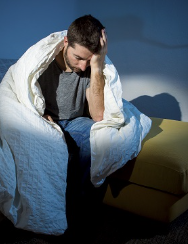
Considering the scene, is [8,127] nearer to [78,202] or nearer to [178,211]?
[78,202]

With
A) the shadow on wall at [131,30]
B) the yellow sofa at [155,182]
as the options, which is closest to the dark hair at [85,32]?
the yellow sofa at [155,182]

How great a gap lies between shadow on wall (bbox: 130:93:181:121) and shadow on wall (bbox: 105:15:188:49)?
390 mm

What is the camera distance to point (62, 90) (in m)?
1.49

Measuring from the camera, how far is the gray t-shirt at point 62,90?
1472mm

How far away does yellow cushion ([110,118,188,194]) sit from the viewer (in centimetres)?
122

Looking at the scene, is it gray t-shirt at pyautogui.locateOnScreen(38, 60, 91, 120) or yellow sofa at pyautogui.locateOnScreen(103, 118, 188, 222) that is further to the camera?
gray t-shirt at pyautogui.locateOnScreen(38, 60, 91, 120)

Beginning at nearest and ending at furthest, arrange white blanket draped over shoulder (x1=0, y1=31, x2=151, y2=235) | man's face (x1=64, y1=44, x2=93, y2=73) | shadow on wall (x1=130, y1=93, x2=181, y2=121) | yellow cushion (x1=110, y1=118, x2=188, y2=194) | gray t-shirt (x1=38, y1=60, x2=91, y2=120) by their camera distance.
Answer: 1. white blanket draped over shoulder (x1=0, y1=31, x2=151, y2=235)
2. yellow cushion (x1=110, y1=118, x2=188, y2=194)
3. man's face (x1=64, y1=44, x2=93, y2=73)
4. gray t-shirt (x1=38, y1=60, x2=91, y2=120)
5. shadow on wall (x1=130, y1=93, x2=181, y2=121)

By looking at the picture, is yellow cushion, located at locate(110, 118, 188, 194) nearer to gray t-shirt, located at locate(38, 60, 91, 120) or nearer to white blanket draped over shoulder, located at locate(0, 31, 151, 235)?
white blanket draped over shoulder, located at locate(0, 31, 151, 235)

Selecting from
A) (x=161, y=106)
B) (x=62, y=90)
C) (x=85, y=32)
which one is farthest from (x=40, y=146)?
(x=161, y=106)

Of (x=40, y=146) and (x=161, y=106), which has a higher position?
(x=40, y=146)

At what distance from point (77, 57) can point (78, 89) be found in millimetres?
202

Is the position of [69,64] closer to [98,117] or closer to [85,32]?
[85,32]

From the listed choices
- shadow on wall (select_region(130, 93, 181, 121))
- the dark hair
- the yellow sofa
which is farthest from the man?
shadow on wall (select_region(130, 93, 181, 121))

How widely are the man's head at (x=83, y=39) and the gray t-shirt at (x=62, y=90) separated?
13 centimetres
